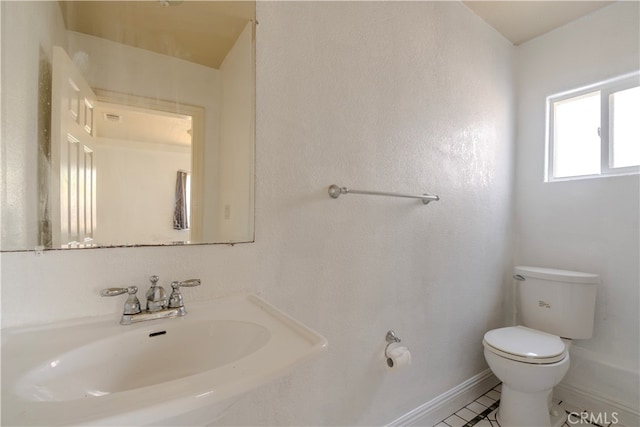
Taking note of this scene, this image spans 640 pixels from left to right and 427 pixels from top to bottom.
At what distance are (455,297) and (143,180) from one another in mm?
1640

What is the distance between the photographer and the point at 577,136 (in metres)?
1.89

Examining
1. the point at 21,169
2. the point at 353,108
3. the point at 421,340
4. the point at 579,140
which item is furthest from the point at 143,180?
the point at 579,140

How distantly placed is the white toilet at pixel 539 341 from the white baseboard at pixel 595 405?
0.13 meters

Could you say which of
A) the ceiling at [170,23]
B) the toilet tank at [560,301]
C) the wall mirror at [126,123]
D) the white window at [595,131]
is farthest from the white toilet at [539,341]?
the ceiling at [170,23]

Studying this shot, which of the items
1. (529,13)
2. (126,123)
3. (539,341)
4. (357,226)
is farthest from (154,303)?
(529,13)

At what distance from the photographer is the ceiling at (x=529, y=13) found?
1.67 m

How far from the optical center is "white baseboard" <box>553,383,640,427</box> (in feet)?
4.98

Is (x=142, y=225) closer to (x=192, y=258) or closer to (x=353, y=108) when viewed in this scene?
(x=192, y=258)

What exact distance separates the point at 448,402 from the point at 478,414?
0.20 meters

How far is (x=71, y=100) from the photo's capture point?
2.47ft

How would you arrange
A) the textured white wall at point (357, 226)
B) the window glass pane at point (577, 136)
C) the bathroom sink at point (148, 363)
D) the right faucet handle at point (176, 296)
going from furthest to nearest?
the window glass pane at point (577, 136) < the textured white wall at point (357, 226) < the right faucet handle at point (176, 296) < the bathroom sink at point (148, 363)

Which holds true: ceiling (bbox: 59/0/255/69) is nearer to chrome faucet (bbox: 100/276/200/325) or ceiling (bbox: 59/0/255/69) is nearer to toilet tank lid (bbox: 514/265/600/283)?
chrome faucet (bbox: 100/276/200/325)

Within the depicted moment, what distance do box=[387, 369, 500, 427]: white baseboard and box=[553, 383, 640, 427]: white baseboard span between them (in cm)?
36

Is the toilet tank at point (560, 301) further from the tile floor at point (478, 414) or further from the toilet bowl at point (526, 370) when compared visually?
the tile floor at point (478, 414)
